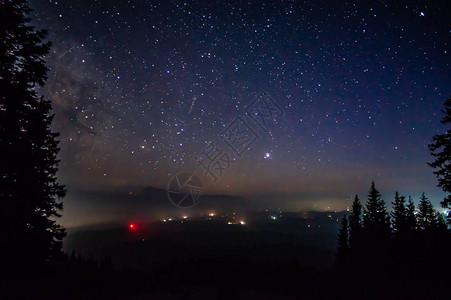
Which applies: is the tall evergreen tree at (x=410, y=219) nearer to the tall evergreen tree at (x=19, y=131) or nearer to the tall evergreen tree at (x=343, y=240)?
the tall evergreen tree at (x=343, y=240)

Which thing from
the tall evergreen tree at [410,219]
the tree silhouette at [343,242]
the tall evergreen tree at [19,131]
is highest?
the tall evergreen tree at [19,131]

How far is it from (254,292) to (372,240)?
18.6 meters

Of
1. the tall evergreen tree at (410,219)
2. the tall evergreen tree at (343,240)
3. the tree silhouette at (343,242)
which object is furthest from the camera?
the tall evergreen tree at (343,240)

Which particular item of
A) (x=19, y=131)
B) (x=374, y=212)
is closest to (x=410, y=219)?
(x=374, y=212)

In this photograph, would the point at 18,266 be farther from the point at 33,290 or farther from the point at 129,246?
the point at 129,246

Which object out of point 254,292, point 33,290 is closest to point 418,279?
point 254,292

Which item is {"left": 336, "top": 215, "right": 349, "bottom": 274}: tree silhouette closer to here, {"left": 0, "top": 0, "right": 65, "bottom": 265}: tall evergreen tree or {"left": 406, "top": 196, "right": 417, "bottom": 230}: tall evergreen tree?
{"left": 406, "top": 196, "right": 417, "bottom": 230}: tall evergreen tree

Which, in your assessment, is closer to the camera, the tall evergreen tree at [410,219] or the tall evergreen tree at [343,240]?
the tall evergreen tree at [410,219]

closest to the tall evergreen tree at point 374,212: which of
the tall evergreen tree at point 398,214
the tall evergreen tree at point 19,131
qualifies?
the tall evergreen tree at point 398,214

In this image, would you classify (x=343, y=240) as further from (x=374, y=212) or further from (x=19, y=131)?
(x=19, y=131)

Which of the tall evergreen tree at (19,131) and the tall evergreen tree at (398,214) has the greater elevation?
the tall evergreen tree at (19,131)

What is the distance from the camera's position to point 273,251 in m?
123

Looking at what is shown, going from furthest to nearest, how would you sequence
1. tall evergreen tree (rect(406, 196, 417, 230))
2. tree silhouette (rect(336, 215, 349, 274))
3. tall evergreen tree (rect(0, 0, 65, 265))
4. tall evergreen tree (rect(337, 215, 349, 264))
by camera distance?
tall evergreen tree (rect(337, 215, 349, 264)), tree silhouette (rect(336, 215, 349, 274)), tall evergreen tree (rect(406, 196, 417, 230)), tall evergreen tree (rect(0, 0, 65, 265))

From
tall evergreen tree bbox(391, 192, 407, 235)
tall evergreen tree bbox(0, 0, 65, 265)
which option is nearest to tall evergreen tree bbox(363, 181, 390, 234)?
tall evergreen tree bbox(391, 192, 407, 235)
